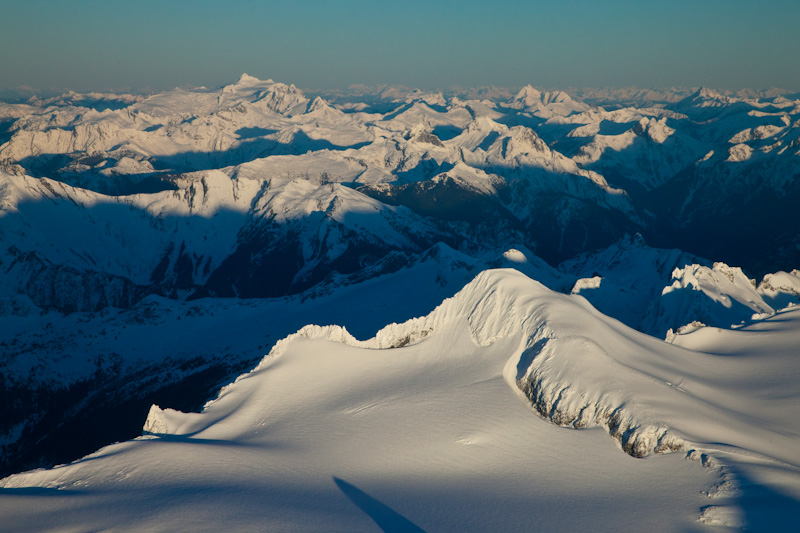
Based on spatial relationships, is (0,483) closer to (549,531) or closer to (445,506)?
(445,506)

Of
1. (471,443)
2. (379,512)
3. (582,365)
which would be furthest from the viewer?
(582,365)

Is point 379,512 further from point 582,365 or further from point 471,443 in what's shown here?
point 582,365

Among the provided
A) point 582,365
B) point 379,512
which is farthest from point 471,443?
point 582,365

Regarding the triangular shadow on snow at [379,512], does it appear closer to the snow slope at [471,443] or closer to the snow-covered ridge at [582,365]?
the snow slope at [471,443]

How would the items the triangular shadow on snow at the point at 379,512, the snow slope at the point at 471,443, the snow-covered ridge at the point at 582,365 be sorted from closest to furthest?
the triangular shadow on snow at the point at 379,512
the snow slope at the point at 471,443
the snow-covered ridge at the point at 582,365

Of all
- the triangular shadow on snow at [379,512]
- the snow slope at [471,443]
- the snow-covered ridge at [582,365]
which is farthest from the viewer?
the snow-covered ridge at [582,365]

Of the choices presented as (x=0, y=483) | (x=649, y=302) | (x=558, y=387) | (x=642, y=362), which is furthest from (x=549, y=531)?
(x=649, y=302)

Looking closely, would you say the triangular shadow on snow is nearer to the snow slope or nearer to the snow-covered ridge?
the snow slope

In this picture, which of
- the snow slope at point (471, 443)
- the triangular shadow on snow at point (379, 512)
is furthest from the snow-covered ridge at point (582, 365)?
the triangular shadow on snow at point (379, 512)
